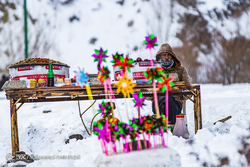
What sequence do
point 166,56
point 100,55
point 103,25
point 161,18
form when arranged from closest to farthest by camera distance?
point 100,55 → point 166,56 → point 161,18 → point 103,25

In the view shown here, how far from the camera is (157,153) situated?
2016mm

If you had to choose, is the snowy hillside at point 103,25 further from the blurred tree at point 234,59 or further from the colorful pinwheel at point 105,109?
the colorful pinwheel at point 105,109

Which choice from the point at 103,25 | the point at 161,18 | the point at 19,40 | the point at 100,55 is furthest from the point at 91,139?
the point at 103,25

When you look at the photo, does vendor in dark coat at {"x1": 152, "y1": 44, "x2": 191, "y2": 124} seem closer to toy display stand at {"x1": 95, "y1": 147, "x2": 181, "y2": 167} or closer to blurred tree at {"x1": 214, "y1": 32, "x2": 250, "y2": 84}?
toy display stand at {"x1": 95, "y1": 147, "x2": 181, "y2": 167}

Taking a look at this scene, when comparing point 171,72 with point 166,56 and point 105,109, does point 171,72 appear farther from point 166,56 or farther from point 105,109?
point 105,109

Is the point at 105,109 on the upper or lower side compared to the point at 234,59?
lower

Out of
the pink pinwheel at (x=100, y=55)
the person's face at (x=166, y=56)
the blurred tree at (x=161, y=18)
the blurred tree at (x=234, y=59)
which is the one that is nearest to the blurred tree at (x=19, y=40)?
the blurred tree at (x=161, y=18)

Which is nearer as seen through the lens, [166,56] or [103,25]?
[166,56]

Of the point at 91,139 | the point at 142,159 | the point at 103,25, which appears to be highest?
the point at 103,25

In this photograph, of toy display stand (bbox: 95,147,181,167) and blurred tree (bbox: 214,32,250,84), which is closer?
toy display stand (bbox: 95,147,181,167)

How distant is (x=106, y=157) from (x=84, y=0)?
7130 centimetres

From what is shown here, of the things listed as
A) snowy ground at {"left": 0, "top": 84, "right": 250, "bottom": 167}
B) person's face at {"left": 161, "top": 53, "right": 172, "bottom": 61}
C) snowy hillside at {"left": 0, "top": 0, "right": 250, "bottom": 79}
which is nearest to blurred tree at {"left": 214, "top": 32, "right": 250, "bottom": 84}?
snowy hillside at {"left": 0, "top": 0, "right": 250, "bottom": 79}

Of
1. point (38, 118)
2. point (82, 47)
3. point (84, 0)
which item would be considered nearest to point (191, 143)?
point (38, 118)

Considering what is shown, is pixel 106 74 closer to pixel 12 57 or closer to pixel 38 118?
pixel 38 118
